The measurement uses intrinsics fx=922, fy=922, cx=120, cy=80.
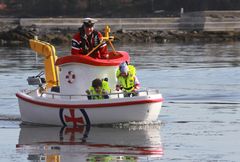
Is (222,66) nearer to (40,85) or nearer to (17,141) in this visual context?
(40,85)

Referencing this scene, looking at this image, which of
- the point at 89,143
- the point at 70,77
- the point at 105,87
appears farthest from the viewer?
the point at 70,77

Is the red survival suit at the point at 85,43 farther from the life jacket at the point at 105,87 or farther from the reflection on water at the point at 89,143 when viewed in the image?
the reflection on water at the point at 89,143

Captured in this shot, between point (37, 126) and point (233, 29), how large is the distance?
4946 centimetres

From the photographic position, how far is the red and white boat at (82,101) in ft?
63.2

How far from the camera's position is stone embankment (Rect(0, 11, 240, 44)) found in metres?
65.3

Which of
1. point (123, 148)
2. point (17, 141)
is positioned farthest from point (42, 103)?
point (123, 148)

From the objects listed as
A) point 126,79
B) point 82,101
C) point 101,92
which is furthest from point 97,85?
point 126,79

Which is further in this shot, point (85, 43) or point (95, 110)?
point (85, 43)

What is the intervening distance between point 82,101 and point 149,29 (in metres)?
50.9

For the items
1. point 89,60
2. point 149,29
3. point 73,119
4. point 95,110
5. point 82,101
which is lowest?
point 149,29

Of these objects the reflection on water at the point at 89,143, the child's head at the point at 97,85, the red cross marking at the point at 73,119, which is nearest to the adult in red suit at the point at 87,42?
the child's head at the point at 97,85

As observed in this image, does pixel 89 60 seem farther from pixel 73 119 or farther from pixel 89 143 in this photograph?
pixel 89 143

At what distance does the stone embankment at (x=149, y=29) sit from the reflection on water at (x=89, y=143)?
44776mm

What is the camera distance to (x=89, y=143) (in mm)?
17859
